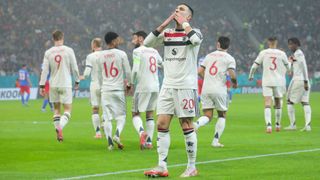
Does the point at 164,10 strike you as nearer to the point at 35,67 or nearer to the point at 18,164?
the point at 35,67

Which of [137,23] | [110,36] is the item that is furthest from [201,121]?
[137,23]

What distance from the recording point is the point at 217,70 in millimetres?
16062

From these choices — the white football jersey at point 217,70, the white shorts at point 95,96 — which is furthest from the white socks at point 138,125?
the white shorts at point 95,96

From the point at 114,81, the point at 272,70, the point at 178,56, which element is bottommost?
the point at 114,81

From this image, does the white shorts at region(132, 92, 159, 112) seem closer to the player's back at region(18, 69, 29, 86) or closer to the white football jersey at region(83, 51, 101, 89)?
the white football jersey at region(83, 51, 101, 89)

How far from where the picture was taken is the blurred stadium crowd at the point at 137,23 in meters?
46.6

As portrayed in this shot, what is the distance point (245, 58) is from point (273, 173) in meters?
46.4

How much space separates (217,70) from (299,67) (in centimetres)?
527

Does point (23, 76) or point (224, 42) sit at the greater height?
point (224, 42)

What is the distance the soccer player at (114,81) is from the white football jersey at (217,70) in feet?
6.45

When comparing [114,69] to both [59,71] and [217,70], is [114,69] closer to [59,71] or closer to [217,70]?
[59,71]

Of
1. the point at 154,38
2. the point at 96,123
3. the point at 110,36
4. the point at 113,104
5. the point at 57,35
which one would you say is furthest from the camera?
the point at 96,123

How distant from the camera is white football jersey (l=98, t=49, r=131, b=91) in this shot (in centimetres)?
1516

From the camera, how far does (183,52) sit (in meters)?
10.9
